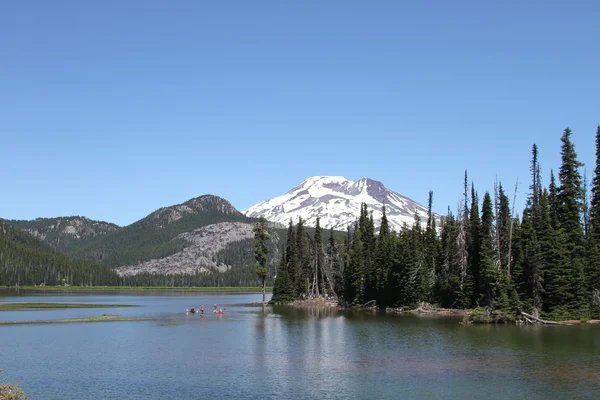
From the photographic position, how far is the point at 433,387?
4475 centimetres

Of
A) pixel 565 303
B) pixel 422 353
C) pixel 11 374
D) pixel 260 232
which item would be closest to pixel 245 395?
pixel 11 374

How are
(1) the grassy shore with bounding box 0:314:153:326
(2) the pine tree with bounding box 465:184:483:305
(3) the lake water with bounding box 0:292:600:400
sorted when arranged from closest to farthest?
(3) the lake water with bounding box 0:292:600:400, (1) the grassy shore with bounding box 0:314:153:326, (2) the pine tree with bounding box 465:184:483:305

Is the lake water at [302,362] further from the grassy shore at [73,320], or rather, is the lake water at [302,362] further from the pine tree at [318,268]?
the pine tree at [318,268]

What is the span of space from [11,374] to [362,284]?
107588 millimetres

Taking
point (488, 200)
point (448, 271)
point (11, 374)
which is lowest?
point (11, 374)

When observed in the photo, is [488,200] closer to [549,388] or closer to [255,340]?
[255,340]

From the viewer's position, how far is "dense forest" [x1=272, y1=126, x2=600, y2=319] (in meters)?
97.7

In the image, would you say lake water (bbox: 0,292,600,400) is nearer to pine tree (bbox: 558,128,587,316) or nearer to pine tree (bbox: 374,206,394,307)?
pine tree (bbox: 558,128,587,316)

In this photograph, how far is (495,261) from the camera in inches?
4126

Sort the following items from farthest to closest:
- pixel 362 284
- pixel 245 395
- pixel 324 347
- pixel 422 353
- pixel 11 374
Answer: pixel 362 284 < pixel 324 347 < pixel 422 353 < pixel 11 374 < pixel 245 395

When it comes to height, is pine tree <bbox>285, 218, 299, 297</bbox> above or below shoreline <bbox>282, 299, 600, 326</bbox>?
above

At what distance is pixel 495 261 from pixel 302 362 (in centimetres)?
5827

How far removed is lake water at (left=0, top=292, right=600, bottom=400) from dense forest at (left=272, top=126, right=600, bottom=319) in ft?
41.0

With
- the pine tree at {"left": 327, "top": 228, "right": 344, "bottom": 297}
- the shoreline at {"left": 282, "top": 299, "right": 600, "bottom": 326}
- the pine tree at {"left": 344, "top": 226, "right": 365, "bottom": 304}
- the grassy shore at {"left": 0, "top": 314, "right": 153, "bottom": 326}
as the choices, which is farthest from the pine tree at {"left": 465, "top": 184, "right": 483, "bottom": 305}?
the grassy shore at {"left": 0, "top": 314, "right": 153, "bottom": 326}
